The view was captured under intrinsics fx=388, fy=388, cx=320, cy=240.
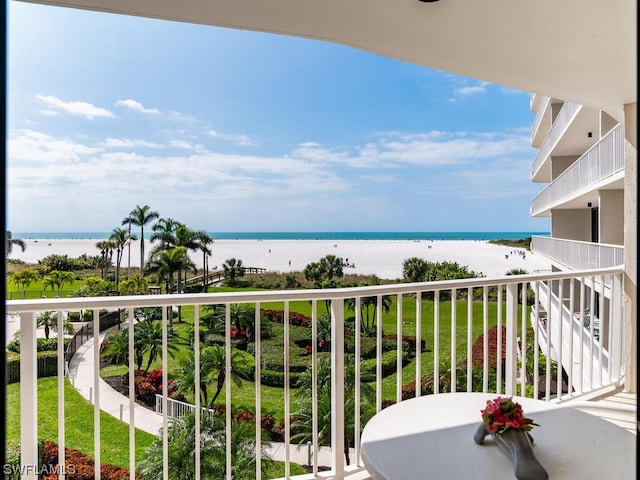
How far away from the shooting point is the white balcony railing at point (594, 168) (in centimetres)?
582

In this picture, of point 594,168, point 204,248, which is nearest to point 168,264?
point 204,248

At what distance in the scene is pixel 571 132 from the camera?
9266 millimetres

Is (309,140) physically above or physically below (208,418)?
above

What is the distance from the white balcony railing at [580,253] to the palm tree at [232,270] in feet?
61.0

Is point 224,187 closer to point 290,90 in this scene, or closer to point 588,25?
point 290,90

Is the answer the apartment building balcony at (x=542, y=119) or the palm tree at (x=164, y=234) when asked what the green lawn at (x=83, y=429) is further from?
the apartment building balcony at (x=542, y=119)

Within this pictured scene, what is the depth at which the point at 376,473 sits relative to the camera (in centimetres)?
100

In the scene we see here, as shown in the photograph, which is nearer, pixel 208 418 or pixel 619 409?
pixel 619 409

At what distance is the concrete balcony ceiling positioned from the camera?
5.66 ft

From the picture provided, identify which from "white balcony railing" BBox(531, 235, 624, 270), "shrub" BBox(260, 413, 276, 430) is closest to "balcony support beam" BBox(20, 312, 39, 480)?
"white balcony railing" BBox(531, 235, 624, 270)

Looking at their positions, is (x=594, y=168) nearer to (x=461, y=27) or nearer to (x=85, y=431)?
(x=461, y=27)

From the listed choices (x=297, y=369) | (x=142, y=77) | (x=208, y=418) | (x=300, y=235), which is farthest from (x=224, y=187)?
(x=208, y=418)

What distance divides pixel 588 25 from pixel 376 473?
2.18 m

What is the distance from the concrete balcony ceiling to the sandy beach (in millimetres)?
22025
